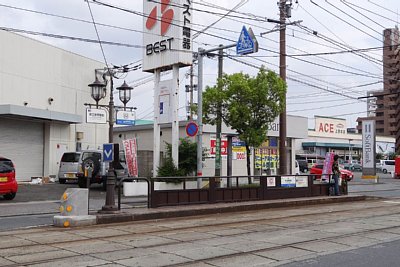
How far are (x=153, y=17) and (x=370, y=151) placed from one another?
26673 mm

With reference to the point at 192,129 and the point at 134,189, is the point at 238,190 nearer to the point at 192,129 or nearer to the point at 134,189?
the point at 192,129

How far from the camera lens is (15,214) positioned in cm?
1452

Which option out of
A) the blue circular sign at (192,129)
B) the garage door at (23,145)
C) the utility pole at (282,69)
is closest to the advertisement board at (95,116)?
the blue circular sign at (192,129)

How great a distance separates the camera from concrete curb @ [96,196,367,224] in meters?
13.5

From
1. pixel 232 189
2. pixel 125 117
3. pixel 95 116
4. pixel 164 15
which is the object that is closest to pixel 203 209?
pixel 232 189

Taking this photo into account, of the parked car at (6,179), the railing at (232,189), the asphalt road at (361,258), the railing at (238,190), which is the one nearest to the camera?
the asphalt road at (361,258)

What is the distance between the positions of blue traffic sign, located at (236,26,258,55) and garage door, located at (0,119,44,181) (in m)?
15.1

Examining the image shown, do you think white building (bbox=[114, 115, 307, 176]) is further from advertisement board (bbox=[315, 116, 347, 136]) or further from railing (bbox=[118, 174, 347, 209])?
advertisement board (bbox=[315, 116, 347, 136])

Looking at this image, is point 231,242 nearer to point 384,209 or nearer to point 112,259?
point 112,259

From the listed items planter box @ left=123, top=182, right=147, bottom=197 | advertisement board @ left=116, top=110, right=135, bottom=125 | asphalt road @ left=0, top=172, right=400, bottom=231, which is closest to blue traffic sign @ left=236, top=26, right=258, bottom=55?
advertisement board @ left=116, top=110, right=135, bottom=125

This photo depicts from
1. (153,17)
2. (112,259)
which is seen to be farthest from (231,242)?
(153,17)

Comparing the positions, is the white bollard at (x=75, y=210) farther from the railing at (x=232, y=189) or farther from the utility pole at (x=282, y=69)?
the utility pole at (x=282, y=69)

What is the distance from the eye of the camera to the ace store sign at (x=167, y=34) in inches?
814

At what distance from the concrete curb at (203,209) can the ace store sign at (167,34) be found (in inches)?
283
